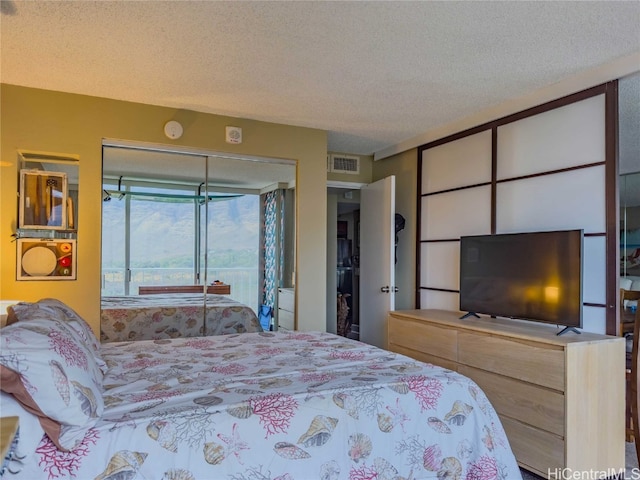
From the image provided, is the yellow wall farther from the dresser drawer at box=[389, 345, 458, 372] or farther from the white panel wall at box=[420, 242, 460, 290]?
the dresser drawer at box=[389, 345, 458, 372]

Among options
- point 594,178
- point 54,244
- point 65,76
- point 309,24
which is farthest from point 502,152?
point 54,244

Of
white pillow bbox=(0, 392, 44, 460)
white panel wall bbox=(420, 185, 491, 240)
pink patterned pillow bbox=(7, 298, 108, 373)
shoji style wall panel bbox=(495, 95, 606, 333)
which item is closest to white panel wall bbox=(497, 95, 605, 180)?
shoji style wall panel bbox=(495, 95, 606, 333)

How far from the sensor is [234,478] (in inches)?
58.6

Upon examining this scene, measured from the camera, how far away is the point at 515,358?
273 centimetres

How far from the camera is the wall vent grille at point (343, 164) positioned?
5199 millimetres

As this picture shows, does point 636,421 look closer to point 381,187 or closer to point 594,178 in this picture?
point 594,178

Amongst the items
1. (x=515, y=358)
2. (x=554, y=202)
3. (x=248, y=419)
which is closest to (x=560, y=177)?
(x=554, y=202)

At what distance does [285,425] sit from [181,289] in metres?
2.53

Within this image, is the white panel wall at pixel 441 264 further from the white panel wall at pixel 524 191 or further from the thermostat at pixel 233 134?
the thermostat at pixel 233 134

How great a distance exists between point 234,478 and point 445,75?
8.90ft

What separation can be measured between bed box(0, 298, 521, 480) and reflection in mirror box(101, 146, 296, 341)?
153cm

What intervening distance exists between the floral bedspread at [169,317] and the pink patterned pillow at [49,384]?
2.08 m

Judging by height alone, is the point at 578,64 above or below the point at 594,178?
above

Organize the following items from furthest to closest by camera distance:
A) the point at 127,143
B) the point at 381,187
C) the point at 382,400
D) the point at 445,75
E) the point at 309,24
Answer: the point at 381,187, the point at 127,143, the point at 445,75, the point at 309,24, the point at 382,400
